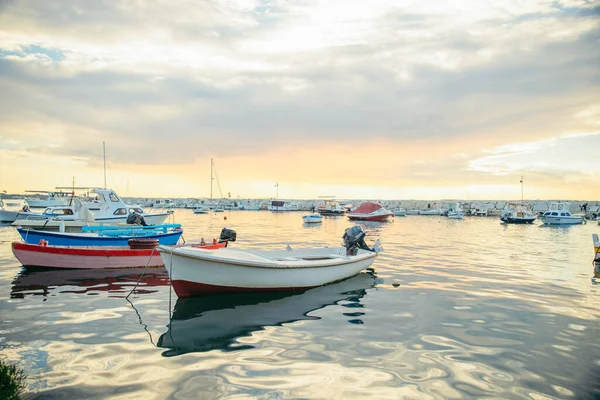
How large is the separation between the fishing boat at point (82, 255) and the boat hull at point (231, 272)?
6028 mm

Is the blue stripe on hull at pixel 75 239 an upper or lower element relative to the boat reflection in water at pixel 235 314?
upper

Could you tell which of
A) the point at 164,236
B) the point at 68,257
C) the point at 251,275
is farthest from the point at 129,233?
the point at 251,275

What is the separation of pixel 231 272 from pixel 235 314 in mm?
1643

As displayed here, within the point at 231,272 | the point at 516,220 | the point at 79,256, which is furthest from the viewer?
the point at 516,220

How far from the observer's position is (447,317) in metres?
11.7

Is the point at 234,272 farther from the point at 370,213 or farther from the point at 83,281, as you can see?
the point at 370,213

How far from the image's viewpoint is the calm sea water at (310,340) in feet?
23.6

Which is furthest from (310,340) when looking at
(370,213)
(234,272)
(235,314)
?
(370,213)

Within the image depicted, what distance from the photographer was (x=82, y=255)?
18656mm

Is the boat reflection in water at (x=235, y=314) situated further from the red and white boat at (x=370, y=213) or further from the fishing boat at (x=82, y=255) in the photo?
the red and white boat at (x=370, y=213)

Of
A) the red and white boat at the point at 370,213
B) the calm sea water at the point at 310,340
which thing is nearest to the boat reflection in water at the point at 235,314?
the calm sea water at the point at 310,340

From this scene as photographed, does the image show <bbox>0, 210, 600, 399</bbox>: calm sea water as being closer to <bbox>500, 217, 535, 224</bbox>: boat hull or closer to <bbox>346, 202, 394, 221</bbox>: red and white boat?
<bbox>500, 217, 535, 224</bbox>: boat hull

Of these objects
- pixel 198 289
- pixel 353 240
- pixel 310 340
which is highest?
pixel 353 240

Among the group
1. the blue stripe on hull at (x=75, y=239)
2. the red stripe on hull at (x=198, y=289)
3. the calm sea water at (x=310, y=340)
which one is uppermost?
the blue stripe on hull at (x=75, y=239)
